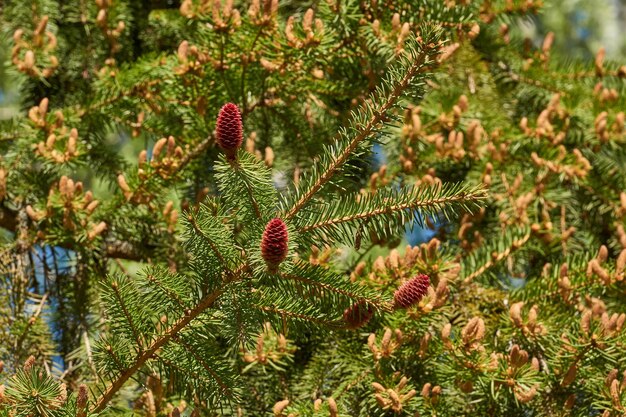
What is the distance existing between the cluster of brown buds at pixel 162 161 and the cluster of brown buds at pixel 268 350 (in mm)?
347

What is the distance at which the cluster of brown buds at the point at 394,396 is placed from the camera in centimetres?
122

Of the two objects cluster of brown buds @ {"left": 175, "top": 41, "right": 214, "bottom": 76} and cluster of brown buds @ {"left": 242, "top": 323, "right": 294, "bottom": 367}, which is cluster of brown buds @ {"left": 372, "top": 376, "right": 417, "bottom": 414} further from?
cluster of brown buds @ {"left": 175, "top": 41, "right": 214, "bottom": 76}

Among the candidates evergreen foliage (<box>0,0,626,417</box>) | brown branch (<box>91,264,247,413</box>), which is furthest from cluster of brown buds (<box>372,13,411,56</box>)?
brown branch (<box>91,264,247,413</box>)

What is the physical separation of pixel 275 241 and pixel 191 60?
793 millimetres

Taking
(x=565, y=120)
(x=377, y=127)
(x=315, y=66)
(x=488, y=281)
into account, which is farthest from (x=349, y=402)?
(x=565, y=120)

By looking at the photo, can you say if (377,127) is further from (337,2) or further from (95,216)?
(95,216)

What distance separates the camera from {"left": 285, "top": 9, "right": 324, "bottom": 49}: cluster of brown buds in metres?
1.49

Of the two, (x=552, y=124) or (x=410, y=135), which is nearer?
(x=410, y=135)

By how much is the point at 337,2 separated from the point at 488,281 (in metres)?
0.59

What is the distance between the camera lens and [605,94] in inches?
74.6

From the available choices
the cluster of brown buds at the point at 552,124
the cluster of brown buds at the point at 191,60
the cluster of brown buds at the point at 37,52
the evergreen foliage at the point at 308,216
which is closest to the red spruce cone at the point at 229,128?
the evergreen foliage at the point at 308,216

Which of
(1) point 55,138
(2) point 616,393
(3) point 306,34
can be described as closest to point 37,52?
(1) point 55,138

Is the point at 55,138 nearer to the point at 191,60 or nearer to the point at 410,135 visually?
the point at 191,60

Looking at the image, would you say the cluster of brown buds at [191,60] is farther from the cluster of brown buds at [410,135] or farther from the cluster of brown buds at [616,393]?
the cluster of brown buds at [616,393]
